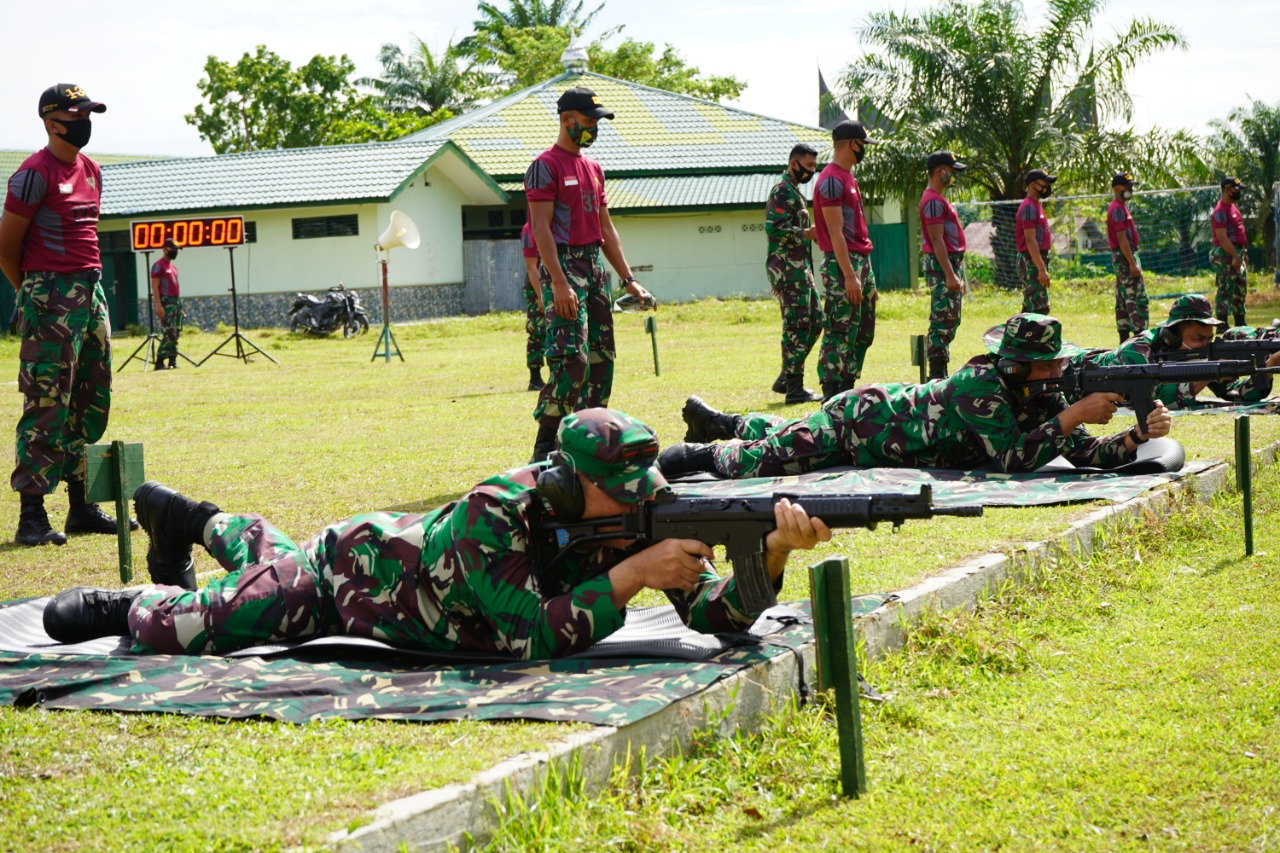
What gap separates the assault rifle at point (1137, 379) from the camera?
26.5 feet

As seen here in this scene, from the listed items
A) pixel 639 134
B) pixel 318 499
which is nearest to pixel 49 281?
pixel 318 499

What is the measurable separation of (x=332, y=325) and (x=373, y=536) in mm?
27732

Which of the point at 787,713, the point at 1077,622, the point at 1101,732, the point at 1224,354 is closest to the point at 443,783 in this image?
the point at 787,713

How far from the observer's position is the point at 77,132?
25.2 feet

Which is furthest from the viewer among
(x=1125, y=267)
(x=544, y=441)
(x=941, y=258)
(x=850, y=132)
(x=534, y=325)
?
(x=1125, y=267)

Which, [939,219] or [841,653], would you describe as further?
[939,219]

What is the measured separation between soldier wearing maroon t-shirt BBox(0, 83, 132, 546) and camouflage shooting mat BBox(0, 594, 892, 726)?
9.21ft

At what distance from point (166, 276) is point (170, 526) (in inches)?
802

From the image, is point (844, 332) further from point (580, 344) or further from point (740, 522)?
point (740, 522)

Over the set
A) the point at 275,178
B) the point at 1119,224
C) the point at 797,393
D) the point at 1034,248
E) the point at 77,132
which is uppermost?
the point at 275,178

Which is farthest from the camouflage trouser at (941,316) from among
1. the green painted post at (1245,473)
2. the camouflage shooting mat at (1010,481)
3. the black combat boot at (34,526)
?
the black combat boot at (34,526)

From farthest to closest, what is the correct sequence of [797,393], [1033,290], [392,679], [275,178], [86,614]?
[275,178] → [1033,290] → [797,393] → [86,614] → [392,679]

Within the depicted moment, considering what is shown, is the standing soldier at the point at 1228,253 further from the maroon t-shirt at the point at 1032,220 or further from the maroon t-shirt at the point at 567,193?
the maroon t-shirt at the point at 567,193

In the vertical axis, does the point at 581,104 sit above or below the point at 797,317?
above
